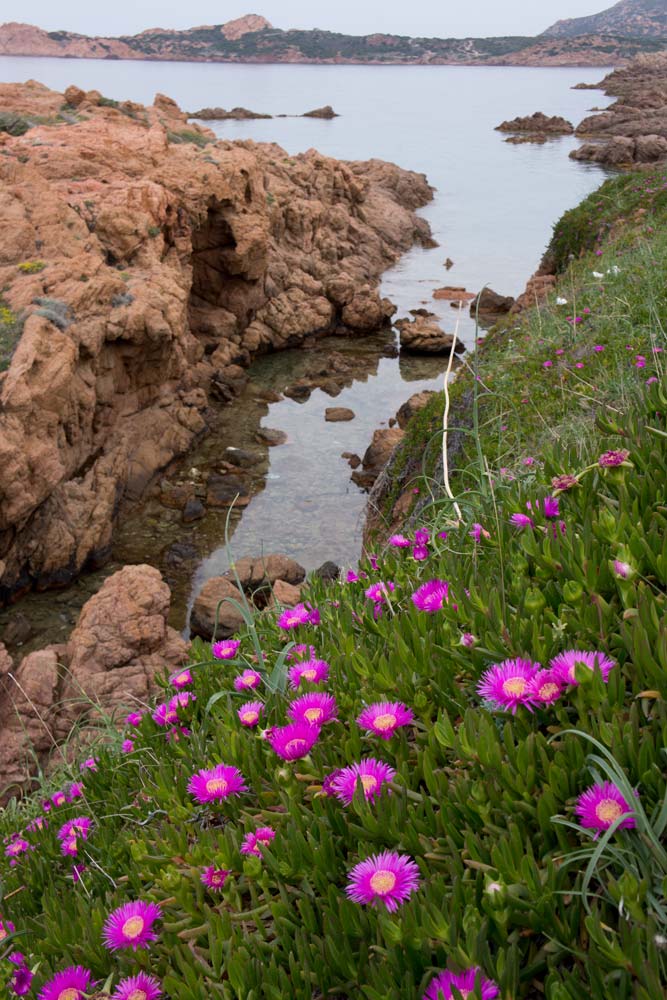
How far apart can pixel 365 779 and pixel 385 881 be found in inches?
10.2

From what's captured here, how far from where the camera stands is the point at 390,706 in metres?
1.79

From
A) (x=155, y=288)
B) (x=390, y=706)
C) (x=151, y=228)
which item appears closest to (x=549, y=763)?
(x=390, y=706)

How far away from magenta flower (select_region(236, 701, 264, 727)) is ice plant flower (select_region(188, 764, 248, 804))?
176 mm

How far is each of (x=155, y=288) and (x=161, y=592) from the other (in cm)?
796

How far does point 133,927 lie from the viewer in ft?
5.47

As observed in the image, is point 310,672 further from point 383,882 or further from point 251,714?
point 383,882

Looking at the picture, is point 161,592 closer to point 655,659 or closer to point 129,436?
point 129,436

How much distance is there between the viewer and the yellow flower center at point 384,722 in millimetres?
1724

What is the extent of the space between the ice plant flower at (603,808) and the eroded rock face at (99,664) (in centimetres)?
710

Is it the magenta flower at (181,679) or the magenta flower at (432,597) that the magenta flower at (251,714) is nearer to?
the magenta flower at (432,597)

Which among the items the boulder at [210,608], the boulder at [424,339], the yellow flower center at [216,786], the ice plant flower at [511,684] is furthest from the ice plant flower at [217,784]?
the boulder at [424,339]

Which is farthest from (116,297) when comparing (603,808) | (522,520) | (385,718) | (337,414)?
(603,808)

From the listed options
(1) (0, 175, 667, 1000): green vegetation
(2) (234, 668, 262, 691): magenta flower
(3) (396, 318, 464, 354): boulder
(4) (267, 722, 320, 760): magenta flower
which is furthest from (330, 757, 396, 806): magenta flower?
(3) (396, 318, 464, 354): boulder

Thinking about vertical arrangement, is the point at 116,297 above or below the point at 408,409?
above
